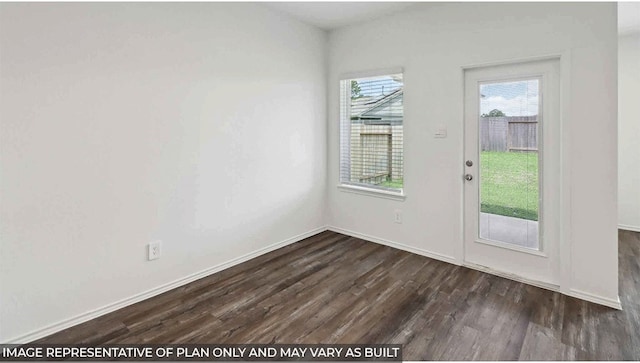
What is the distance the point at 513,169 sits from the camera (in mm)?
2953

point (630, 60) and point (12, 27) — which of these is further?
point (630, 60)

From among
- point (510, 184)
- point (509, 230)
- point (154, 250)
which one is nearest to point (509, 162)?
point (510, 184)

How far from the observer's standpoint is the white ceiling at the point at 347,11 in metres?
3.32

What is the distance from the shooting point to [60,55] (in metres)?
2.08

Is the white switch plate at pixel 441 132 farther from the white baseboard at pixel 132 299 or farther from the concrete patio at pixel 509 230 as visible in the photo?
the white baseboard at pixel 132 299

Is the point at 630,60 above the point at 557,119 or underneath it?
above

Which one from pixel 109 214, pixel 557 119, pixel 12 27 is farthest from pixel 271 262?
pixel 557 119

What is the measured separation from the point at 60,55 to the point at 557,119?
364 centimetres

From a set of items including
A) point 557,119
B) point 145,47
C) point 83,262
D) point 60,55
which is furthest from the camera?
point 557,119

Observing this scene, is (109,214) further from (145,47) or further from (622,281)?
(622,281)

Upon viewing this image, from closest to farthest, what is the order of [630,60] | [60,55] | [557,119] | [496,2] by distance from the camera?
[60,55]
[557,119]
[496,2]
[630,60]

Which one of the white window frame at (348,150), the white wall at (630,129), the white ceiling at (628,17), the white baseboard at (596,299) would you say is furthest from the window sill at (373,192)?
the white wall at (630,129)

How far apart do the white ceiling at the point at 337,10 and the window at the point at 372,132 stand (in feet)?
2.16

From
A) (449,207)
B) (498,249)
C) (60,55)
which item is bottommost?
(498,249)
